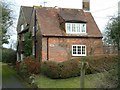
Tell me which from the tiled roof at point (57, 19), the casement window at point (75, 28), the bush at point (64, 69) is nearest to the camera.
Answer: the bush at point (64, 69)

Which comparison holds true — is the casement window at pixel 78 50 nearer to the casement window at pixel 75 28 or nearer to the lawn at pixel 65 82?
the casement window at pixel 75 28

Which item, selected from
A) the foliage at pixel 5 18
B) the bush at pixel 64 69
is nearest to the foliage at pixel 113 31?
the bush at pixel 64 69

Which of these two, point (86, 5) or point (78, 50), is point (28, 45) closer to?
point (78, 50)

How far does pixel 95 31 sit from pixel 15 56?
19734 millimetres

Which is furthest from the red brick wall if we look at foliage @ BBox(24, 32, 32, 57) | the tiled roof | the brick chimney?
the brick chimney

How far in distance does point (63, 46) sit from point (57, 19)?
4.41m

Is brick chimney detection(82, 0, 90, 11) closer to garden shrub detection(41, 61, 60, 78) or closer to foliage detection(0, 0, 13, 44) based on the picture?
foliage detection(0, 0, 13, 44)

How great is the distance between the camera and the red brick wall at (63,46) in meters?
37.3

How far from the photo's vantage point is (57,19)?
4034 cm

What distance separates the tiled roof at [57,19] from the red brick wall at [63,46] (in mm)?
801

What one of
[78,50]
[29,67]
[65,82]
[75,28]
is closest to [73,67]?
[65,82]

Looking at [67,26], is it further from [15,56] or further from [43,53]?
[15,56]

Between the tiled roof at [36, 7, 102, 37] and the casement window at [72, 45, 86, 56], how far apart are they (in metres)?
1.85

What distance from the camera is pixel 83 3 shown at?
44938mm
